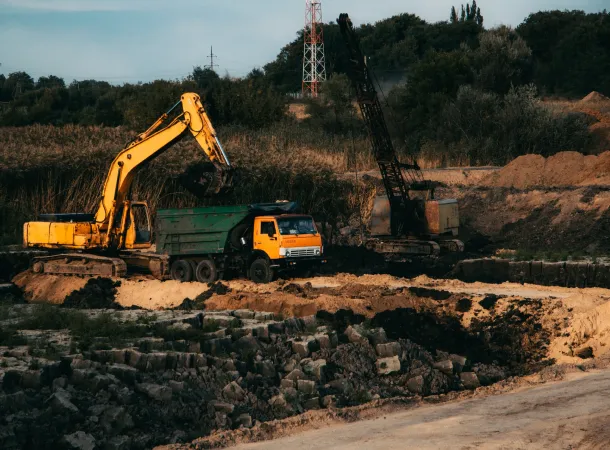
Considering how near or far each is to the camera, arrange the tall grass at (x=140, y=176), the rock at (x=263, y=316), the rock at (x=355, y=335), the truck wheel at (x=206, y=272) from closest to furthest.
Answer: the rock at (x=355, y=335)
the rock at (x=263, y=316)
the truck wheel at (x=206, y=272)
the tall grass at (x=140, y=176)

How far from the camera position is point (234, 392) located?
14305 mm

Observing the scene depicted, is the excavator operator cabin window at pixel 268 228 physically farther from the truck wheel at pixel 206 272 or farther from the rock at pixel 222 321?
the rock at pixel 222 321

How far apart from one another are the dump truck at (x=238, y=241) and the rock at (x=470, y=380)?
8.95 metres

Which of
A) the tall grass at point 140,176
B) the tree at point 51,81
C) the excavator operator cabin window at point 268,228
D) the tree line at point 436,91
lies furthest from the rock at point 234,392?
the tree at point 51,81

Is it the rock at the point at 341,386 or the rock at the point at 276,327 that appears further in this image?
the rock at the point at 276,327

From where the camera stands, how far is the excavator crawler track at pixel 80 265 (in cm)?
2636

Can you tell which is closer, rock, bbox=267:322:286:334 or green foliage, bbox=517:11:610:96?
rock, bbox=267:322:286:334

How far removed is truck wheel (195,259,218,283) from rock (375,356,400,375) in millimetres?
9742

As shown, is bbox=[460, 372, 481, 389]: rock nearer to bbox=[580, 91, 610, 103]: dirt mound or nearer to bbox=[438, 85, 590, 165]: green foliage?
bbox=[438, 85, 590, 165]: green foliage

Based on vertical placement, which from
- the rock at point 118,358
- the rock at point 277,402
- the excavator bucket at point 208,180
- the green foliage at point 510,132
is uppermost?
the green foliage at point 510,132

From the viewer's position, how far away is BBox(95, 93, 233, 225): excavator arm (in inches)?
997

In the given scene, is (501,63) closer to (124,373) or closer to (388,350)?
(388,350)

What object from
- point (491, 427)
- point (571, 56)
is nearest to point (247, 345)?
point (491, 427)

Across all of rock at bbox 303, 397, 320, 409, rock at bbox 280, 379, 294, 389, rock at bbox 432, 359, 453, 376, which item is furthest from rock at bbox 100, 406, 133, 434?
rock at bbox 432, 359, 453, 376
